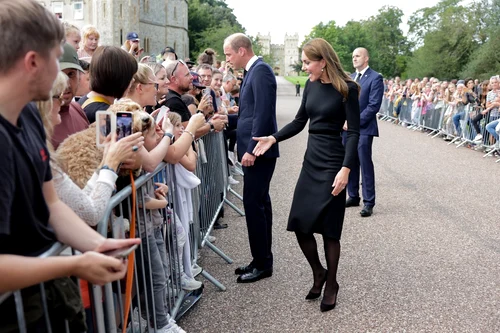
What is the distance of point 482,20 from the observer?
52531mm

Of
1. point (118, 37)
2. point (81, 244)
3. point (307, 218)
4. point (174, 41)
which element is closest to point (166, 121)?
point (307, 218)

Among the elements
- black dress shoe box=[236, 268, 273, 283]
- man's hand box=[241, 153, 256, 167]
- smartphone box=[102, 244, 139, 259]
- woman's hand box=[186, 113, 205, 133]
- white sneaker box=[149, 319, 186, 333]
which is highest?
woman's hand box=[186, 113, 205, 133]

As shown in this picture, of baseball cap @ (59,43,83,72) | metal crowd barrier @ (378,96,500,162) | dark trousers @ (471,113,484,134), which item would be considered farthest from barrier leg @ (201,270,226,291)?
dark trousers @ (471,113,484,134)

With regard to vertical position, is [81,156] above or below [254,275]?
above

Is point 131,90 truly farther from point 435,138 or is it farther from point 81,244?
point 435,138

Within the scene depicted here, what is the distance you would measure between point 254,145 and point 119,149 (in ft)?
7.99

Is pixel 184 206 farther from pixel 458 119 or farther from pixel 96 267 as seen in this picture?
pixel 458 119

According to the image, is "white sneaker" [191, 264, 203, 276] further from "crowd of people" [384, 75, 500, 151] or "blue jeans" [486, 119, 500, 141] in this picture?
"blue jeans" [486, 119, 500, 141]

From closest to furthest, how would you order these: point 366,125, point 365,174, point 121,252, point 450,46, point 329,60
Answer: point 121,252 → point 329,60 → point 365,174 → point 366,125 → point 450,46

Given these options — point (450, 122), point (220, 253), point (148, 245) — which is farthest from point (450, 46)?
point (148, 245)

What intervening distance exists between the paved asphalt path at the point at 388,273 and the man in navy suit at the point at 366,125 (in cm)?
27

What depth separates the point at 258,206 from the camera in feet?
17.1

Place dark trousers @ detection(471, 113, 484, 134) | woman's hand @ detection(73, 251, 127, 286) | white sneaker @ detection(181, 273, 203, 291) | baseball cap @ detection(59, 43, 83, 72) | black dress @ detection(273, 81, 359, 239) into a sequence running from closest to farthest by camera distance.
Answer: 1. woman's hand @ detection(73, 251, 127, 286)
2. baseball cap @ detection(59, 43, 83, 72)
3. black dress @ detection(273, 81, 359, 239)
4. white sneaker @ detection(181, 273, 203, 291)
5. dark trousers @ detection(471, 113, 484, 134)

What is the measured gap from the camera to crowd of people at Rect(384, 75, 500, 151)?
15047 mm
